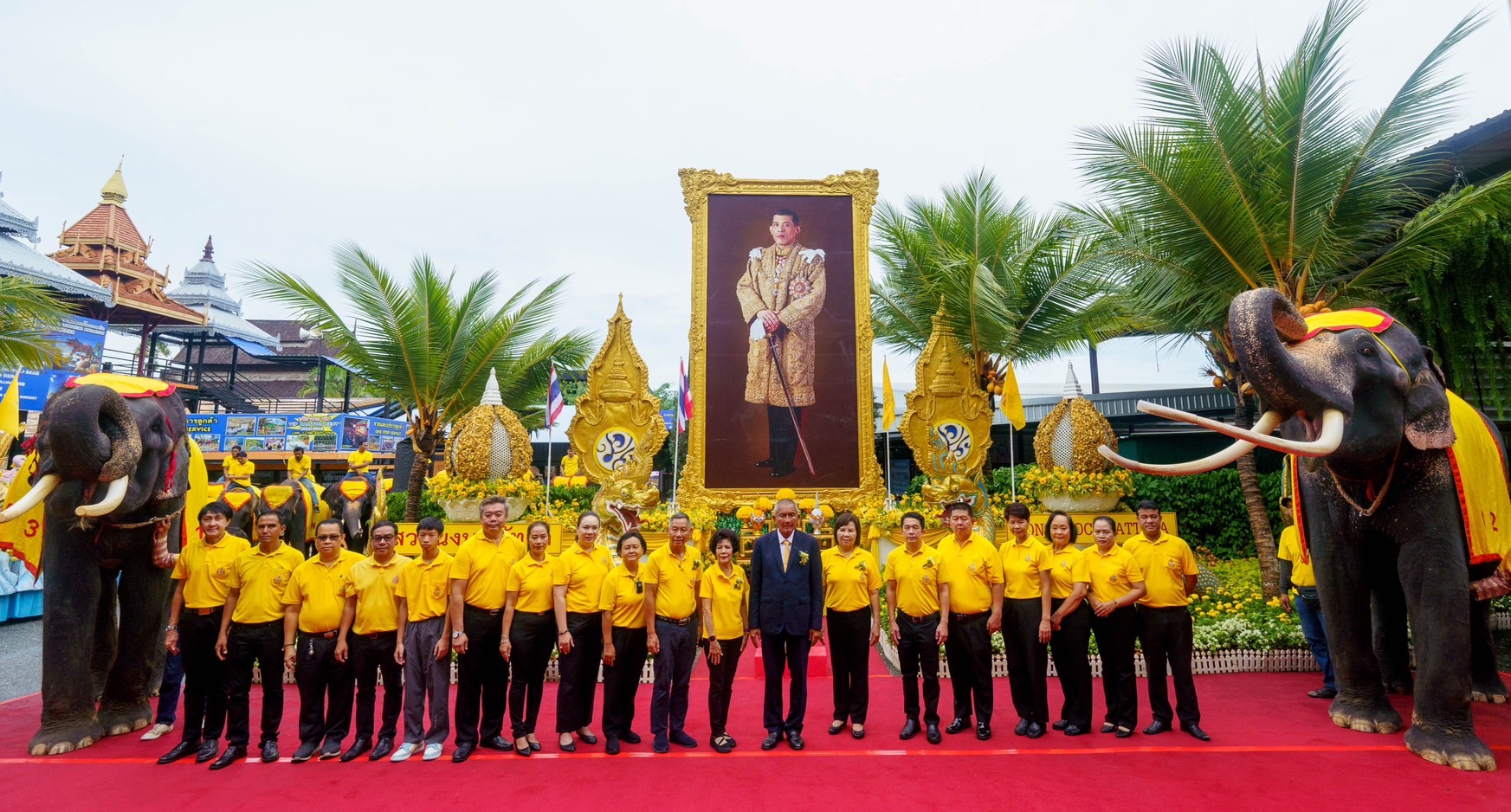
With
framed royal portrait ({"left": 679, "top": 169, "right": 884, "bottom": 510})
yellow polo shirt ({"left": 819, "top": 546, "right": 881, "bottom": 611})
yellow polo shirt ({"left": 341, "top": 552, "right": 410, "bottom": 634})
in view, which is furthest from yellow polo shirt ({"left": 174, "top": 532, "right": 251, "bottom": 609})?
framed royal portrait ({"left": 679, "top": 169, "right": 884, "bottom": 510})

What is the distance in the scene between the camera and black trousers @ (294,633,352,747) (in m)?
4.48

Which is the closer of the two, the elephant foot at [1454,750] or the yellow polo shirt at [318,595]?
the elephant foot at [1454,750]

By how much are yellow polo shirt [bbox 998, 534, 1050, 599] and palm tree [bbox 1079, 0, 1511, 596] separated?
13.8ft

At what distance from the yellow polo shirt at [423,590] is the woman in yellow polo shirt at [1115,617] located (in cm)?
377

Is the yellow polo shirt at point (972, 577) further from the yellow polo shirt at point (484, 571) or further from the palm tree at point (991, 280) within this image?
the palm tree at point (991, 280)

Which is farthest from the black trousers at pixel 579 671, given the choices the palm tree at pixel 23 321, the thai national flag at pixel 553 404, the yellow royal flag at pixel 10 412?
the palm tree at pixel 23 321

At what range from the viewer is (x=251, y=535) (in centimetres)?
771

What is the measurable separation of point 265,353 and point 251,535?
982 inches

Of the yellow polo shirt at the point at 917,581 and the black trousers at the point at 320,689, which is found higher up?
the yellow polo shirt at the point at 917,581

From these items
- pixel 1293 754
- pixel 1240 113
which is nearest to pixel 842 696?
pixel 1293 754

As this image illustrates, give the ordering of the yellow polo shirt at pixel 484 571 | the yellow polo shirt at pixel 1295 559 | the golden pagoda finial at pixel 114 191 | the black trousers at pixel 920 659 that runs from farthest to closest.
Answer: the golden pagoda finial at pixel 114 191 → the yellow polo shirt at pixel 1295 559 → the black trousers at pixel 920 659 → the yellow polo shirt at pixel 484 571

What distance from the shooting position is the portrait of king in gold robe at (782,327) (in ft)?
37.6

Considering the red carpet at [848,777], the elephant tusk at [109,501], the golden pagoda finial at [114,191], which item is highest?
the golden pagoda finial at [114,191]

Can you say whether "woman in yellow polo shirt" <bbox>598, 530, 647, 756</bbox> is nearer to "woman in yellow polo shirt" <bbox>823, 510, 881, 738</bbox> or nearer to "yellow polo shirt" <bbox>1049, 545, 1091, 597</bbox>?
"woman in yellow polo shirt" <bbox>823, 510, 881, 738</bbox>
